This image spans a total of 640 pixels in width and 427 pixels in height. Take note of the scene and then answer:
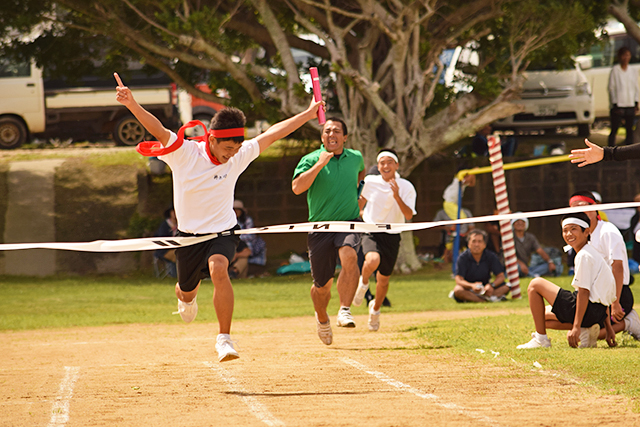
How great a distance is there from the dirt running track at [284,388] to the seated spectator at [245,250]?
7149mm

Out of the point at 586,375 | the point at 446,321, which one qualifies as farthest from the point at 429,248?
the point at 586,375

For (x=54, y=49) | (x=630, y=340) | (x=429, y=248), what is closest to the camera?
(x=630, y=340)

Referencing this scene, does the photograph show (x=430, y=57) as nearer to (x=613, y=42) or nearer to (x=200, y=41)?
(x=200, y=41)

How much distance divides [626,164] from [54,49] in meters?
14.0

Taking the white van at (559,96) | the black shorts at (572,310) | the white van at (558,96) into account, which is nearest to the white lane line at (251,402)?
the black shorts at (572,310)

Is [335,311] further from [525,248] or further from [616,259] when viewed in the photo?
[616,259]

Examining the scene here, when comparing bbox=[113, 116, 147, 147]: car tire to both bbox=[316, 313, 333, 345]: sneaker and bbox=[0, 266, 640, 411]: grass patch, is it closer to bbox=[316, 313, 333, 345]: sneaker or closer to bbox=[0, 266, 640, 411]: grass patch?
bbox=[0, 266, 640, 411]: grass patch

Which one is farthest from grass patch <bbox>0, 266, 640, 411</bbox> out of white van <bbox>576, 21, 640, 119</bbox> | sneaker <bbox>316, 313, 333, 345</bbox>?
white van <bbox>576, 21, 640, 119</bbox>

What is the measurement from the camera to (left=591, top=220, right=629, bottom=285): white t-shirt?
7734 mm

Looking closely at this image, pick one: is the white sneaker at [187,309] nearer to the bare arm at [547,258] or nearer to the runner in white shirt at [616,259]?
the runner in white shirt at [616,259]

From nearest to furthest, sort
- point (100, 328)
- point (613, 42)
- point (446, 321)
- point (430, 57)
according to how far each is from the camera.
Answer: point (446, 321) < point (100, 328) < point (430, 57) < point (613, 42)

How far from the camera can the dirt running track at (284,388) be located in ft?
17.4

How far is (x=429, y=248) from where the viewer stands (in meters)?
20.0

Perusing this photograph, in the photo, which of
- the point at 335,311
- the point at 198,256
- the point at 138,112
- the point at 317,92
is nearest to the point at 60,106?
the point at 335,311
